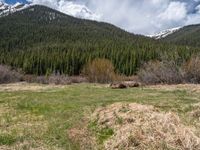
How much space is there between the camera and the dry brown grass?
37.2 feet

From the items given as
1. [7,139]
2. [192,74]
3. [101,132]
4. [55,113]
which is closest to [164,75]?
[192,74]

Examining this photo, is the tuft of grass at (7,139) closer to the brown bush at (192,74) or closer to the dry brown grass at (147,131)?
the dry brown grass at (147,131)

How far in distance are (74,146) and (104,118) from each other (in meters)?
2.80

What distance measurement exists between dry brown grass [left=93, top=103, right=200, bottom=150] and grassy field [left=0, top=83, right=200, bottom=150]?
2.47 ft

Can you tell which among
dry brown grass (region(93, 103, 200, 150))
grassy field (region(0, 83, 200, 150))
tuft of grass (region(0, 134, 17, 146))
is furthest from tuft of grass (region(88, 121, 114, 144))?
tuft of grass (region(0, 134, 17, 146))

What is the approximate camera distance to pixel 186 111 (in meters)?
16.3

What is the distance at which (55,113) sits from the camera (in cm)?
1775

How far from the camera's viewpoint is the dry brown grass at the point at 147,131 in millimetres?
11352

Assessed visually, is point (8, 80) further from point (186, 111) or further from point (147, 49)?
point (147, 49)

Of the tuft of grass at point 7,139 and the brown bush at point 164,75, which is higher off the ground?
the brown bush at point 164,75

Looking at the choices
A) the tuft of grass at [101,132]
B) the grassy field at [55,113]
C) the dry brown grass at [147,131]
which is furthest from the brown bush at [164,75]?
the tuft of grass at [101,132]

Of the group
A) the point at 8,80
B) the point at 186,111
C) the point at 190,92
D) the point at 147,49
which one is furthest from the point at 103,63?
the point at 186,111

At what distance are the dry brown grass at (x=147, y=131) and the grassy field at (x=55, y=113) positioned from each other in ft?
2.47

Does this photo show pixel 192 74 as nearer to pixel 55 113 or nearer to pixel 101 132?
pixel 55 113
